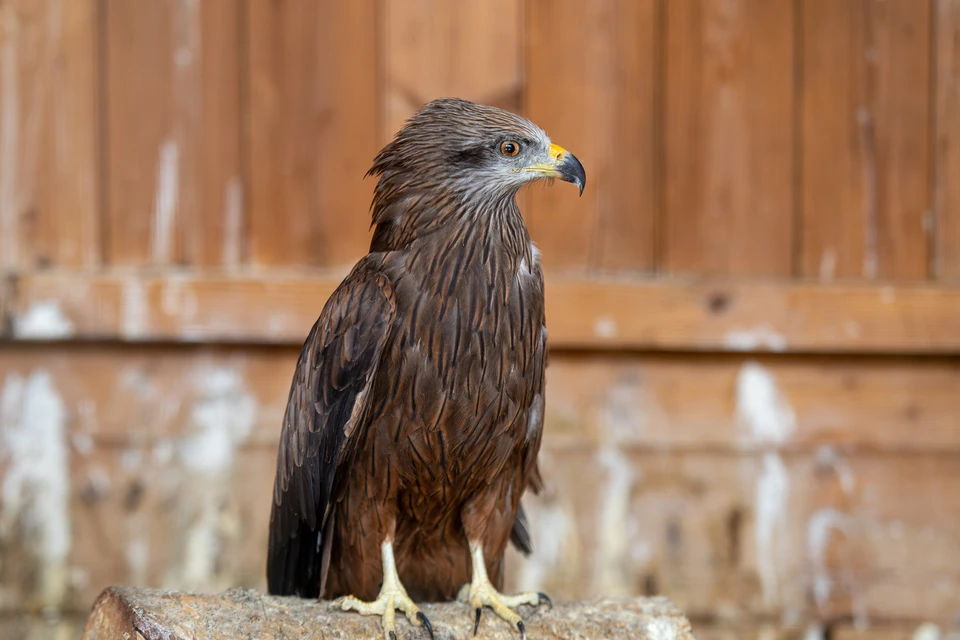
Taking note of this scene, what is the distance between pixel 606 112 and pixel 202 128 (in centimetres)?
159

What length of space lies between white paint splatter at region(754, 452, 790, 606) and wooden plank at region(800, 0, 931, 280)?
80cm

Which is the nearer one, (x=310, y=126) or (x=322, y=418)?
(x=322, y=418)

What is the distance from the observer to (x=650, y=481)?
4.01 m

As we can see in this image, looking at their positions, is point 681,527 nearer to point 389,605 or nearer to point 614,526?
point 614,526

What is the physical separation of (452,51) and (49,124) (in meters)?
1.59

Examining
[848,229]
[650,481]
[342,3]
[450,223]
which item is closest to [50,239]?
[342,3]

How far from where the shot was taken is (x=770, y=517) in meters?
4.03

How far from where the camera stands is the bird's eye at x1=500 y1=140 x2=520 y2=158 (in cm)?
253

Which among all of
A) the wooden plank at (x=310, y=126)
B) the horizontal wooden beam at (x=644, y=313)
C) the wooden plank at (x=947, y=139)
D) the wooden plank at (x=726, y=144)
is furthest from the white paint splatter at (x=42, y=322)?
the wooden plank at (x=947, y=139)

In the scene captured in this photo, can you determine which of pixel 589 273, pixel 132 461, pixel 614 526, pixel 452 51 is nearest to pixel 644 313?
pixel 589 273

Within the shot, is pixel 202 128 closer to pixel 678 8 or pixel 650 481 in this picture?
pixel 678 8

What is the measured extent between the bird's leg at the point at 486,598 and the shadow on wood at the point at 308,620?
2 centimetres

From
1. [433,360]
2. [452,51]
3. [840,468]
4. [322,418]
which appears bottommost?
[840,468]

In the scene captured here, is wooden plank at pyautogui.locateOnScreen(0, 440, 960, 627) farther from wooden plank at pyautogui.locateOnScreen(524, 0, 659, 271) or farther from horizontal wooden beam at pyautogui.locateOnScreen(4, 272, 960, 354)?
wooden plank at pyautogui.locateOnScreen(524, 0, 659, 271)
